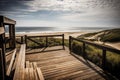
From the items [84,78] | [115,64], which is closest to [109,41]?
[115,64]

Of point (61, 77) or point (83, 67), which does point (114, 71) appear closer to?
point (83, 67)

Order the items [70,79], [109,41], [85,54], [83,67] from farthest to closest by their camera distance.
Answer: [109,41] → [85,54] → [83,67] → [70,79]

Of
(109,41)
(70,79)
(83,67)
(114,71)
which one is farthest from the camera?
(109,41)

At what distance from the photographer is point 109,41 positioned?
661 inches

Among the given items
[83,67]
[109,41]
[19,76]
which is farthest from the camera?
[109,41]

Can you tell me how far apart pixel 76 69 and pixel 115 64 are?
5.42 feet

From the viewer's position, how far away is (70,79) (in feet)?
14.5

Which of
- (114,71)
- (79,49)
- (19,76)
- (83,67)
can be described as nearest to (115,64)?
(114,71)

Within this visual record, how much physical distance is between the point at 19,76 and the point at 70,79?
86.3 inches

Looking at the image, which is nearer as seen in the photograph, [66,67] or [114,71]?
[114,71]

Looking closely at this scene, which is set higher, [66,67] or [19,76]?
[19,76]

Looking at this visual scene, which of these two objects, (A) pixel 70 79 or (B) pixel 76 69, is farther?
(B) pixel 76 69

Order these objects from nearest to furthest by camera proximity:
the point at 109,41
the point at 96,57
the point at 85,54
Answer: the point at 96,57, the point at 85,54, the point at 109,41

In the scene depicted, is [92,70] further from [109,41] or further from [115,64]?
[109,41]
